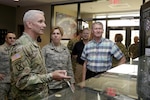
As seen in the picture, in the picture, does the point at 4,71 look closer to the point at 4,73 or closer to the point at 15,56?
the point at 4,73

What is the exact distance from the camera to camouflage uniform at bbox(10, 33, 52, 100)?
1.57 m

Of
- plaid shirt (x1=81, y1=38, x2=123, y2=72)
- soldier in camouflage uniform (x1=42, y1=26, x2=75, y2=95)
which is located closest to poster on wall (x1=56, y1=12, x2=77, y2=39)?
soldier in camouflage uniform (x1=42, y1=26, x2=75, y2=95)

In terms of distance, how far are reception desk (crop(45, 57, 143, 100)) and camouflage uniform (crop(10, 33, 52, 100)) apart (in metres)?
0.35

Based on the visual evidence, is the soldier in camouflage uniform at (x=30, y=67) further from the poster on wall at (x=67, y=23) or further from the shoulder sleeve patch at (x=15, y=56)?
the poster on wall at (x=67, y=23)

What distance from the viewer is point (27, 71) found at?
158 centimetres

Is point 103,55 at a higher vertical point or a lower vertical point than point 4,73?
higher

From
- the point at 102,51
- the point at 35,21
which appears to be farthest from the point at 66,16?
the point at 35,21

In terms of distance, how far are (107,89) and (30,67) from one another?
2.10 ft

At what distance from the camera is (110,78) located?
1.43 m

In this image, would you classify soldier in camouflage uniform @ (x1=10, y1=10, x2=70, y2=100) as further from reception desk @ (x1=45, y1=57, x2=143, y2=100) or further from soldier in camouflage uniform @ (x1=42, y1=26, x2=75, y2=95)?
soldier in camouflage uniform @ (x1=42, y1=26, x2=75, y2=95)

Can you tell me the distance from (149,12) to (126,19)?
6.02 m

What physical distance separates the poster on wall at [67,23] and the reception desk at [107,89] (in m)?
6.10

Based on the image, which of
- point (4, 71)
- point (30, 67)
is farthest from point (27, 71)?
point (4, 71)

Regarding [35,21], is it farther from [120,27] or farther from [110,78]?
[120,27]
